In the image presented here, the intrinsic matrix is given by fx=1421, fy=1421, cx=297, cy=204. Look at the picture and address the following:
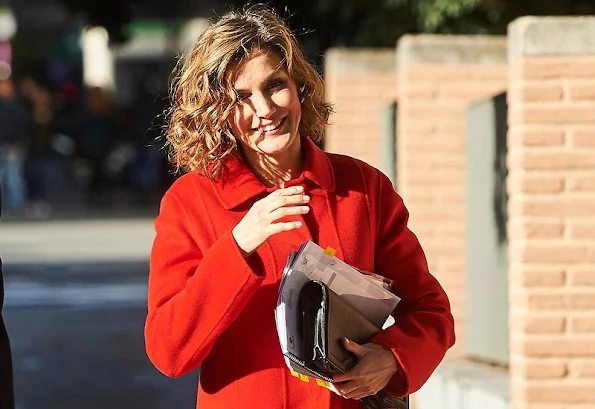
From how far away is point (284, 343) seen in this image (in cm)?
292

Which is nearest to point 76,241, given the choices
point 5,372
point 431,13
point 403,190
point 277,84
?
point 431,13

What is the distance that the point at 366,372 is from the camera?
2963mm

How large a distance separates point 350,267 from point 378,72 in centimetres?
786

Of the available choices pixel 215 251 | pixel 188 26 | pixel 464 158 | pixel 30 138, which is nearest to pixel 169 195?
pixel 215 251

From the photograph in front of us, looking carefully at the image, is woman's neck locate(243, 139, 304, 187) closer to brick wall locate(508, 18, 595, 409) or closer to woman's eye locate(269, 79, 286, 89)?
woman's eye locate(269, 79, 286, 89)

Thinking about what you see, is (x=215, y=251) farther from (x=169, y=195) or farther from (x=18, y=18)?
(x=18, y=18)

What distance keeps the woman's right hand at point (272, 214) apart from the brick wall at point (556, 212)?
2.66m

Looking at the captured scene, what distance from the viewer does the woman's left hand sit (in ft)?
9.63

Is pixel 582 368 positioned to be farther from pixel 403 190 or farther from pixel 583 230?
pixel 403 190

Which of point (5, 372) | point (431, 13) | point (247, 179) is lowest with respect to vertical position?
point (5, 372)

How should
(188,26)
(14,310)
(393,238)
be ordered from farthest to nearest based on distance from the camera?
(188,26) → (14,310) → (393,238)

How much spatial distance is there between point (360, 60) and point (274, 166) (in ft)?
24.4

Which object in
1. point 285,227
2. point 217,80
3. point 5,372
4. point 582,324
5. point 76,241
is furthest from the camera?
point 76,241

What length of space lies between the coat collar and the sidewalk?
12817 mm
